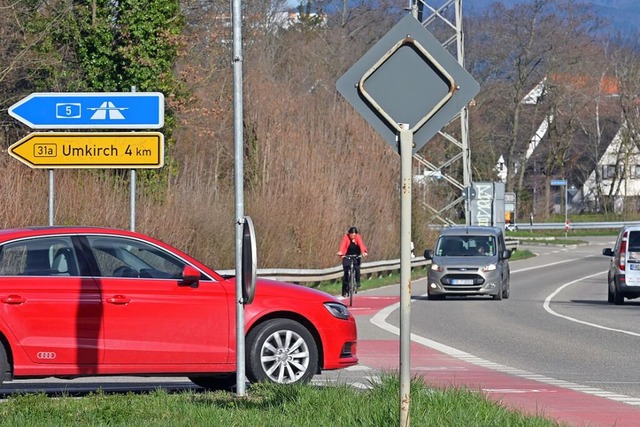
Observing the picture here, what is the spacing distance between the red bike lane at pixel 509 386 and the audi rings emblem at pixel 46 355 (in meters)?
3.13

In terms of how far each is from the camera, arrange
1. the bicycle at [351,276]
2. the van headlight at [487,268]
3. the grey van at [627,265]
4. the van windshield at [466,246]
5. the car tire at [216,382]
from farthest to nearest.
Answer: the van windshield at [466,246], the van headlight at [487,268], the grey van at [627,265], the bicycle at [351,276], the car tire at [216,382]

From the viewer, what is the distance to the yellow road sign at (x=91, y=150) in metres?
19.0

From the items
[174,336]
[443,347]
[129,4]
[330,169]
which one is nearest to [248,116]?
[330,169]

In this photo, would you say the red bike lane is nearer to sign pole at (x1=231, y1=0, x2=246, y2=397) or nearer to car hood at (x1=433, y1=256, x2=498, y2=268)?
sign pole at (x1=231, y1=0, x2=246, y2=397)

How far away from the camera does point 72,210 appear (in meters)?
26.7

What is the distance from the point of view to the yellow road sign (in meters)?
19.0

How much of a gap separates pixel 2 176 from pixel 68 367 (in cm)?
1478

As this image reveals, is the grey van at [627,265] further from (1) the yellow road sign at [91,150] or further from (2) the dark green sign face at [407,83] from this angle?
(2) the dark green sign face at [407,83]

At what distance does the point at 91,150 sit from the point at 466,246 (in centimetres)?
1562

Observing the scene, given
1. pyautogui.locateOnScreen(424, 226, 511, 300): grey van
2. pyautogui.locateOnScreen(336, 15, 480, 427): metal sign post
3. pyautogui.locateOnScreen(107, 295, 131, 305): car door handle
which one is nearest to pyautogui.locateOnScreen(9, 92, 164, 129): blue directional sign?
pyautogui.locateOnScreen(107, 295, 131, 305): car door handle

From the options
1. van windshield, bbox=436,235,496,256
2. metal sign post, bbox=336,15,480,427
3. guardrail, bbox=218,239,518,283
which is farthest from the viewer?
guardrail, bbox=218,239,518,283

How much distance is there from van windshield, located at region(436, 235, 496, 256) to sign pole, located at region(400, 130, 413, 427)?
24.9 m

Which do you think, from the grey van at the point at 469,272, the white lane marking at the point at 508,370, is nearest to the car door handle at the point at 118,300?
the white lane marking at the point at 508,370

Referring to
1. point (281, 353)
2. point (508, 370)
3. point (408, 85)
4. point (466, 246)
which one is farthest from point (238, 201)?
point (466, 246)
